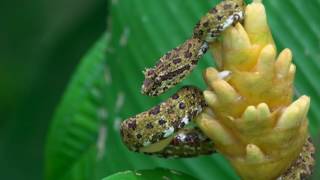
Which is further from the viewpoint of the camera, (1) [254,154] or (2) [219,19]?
(2) [219,19]

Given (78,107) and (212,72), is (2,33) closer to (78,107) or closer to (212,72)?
(78,107)

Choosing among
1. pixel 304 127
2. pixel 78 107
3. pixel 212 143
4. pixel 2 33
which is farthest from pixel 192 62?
pixel 2 33

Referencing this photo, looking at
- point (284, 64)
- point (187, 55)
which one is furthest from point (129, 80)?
point (284, 64)

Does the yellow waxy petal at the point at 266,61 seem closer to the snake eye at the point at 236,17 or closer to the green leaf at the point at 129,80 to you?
the snake eye at the point at 236,17

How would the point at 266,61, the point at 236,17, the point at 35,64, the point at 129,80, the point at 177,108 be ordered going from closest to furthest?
the point at 266,61 < the point at 236,17 < the point at 177,108 < the point at 129,80 < the point at 35,64

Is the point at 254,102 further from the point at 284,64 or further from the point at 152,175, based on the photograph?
the point at 152,175

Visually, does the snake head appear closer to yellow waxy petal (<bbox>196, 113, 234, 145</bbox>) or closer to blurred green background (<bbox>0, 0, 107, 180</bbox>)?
yellow waxy petal (<bbox>196, 113, 234, 145</bbox>)

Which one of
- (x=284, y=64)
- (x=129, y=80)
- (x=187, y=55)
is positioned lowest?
(x=284, y=64)

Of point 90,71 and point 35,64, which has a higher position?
point 35,64
